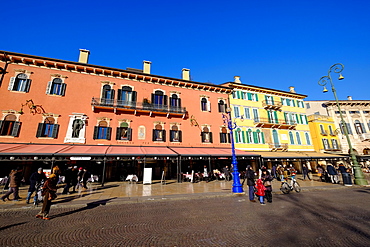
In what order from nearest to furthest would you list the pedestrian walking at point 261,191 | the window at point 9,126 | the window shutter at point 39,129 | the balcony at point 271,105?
the pedestrian walking at point 261,191, the window at point 9,126, the window shutter at point 39,129, the balcony at point 271,105

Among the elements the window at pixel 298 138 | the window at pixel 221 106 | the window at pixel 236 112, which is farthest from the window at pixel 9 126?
the window at pixel 298 138

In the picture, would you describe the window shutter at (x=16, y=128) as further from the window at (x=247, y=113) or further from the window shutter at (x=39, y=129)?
the window at (x=247, y=113)

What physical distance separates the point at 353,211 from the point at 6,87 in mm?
23085

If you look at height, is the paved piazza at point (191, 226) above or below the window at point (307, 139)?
below

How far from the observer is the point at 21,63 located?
14.8 metres

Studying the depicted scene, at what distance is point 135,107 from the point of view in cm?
1639

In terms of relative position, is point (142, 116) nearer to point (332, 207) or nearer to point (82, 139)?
point (82, 139)

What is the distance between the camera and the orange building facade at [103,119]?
43.3 ft

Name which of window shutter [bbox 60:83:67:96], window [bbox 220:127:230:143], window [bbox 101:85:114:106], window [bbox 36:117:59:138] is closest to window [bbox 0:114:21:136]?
window [bbox 36:117:59:138]

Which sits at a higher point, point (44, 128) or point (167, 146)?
point (44, 128)

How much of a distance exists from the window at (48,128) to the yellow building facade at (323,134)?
3197cm

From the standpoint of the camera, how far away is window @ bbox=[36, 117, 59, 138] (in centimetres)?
1373

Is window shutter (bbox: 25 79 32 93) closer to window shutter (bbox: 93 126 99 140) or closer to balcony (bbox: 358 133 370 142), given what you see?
window shutter (bbox: 93 126 99 140)

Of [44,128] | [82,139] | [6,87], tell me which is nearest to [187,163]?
[82,139]
